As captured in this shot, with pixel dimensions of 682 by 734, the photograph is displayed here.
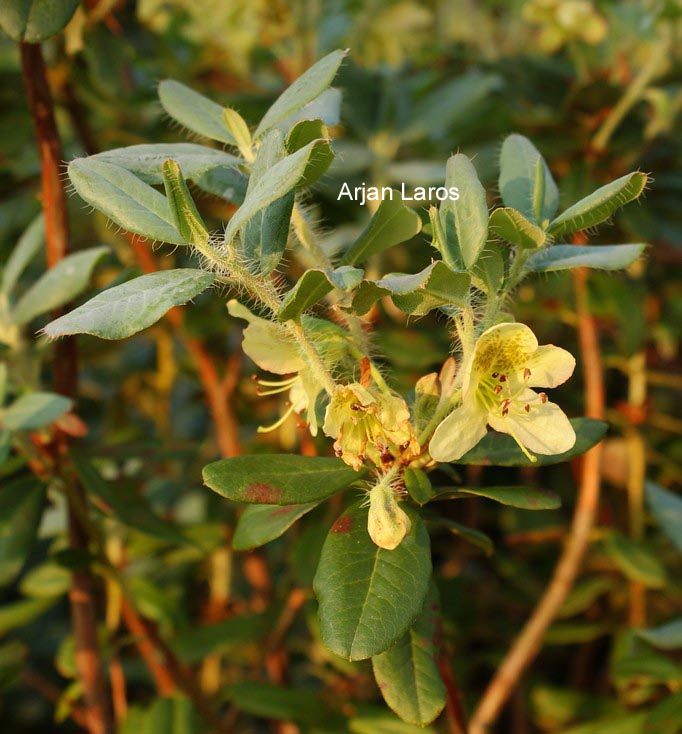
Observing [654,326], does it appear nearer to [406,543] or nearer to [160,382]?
[160,382]

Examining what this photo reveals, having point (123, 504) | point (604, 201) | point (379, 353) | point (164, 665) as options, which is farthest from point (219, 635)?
point (604, 201)

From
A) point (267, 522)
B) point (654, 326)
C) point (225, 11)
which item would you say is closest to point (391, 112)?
point (225, 11)

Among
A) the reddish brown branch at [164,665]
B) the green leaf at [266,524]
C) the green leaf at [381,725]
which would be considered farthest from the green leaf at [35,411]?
the green leaf at [381,725]

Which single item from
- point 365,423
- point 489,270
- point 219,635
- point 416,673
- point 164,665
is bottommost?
point 219,635

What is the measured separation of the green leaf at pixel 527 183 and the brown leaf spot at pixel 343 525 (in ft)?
1.01

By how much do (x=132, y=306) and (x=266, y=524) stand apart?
28cm

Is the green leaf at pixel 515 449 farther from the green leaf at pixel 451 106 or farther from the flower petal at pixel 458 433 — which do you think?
the green leaf at pixel 451 106

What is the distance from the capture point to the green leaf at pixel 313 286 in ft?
2.07

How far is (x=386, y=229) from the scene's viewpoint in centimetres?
74

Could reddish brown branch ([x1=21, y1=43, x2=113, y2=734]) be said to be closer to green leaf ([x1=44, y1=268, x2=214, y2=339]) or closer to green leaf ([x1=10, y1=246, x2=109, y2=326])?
green leaf ([x1=10, y1=246, x2=109, y2=326])

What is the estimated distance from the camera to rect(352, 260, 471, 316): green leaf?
2.05 feet

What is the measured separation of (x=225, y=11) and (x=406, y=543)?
61.6 inches

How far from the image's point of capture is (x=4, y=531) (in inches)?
43.9

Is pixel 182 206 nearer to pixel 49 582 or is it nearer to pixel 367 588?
pixel 367 588
